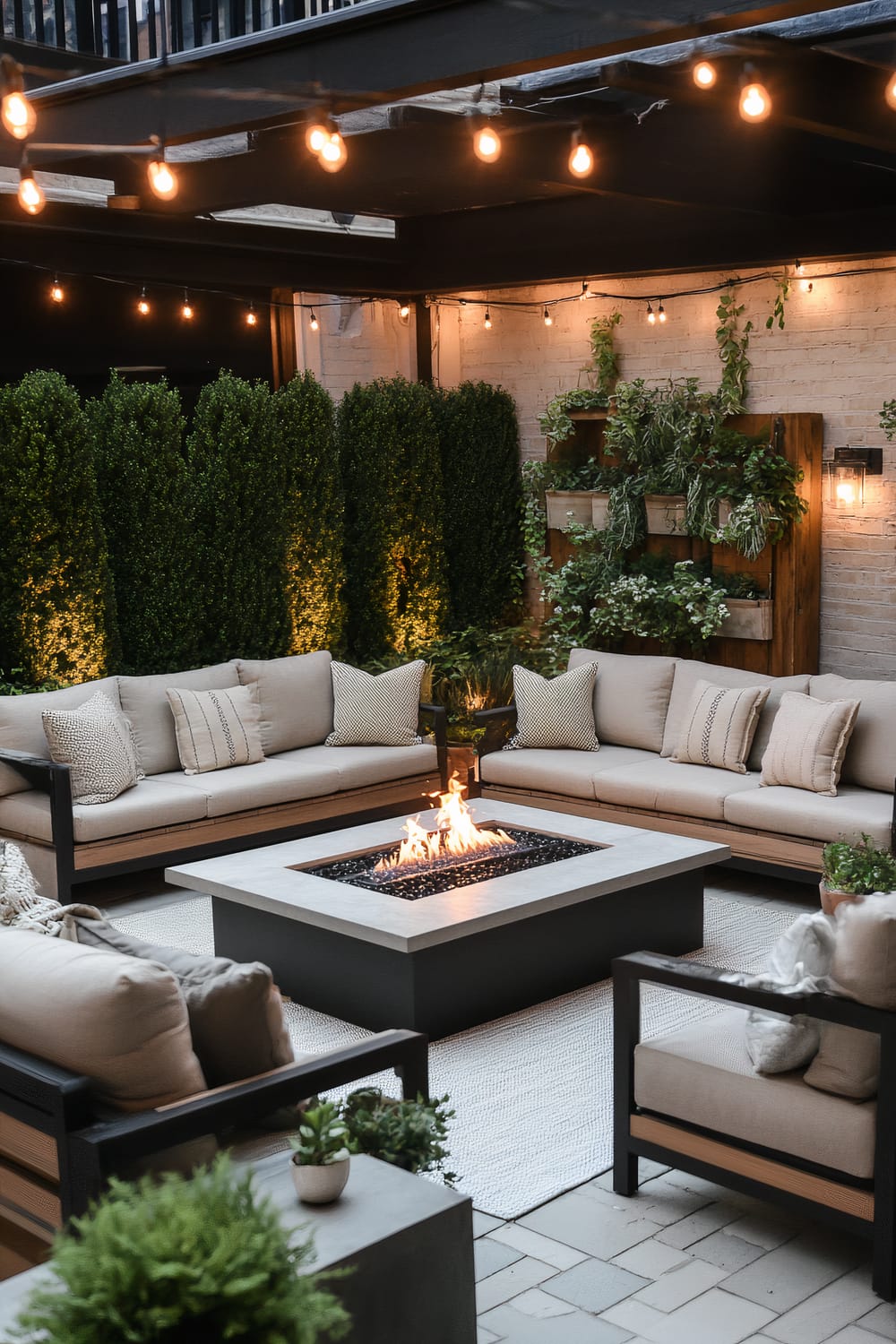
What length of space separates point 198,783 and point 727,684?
8.95 feet

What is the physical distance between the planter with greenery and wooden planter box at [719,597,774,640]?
6.80 meters

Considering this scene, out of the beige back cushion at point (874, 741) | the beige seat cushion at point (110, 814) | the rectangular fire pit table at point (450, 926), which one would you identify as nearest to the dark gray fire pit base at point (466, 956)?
the rectangular fire pit table at point (450, 926)

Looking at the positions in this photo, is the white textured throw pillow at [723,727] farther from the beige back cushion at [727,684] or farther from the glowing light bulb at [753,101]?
the glowing light bulb at [753,101]

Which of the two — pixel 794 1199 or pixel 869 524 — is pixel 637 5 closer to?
pixel 794 1199

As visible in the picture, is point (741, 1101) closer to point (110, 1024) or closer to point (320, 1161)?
point (320, 1161)

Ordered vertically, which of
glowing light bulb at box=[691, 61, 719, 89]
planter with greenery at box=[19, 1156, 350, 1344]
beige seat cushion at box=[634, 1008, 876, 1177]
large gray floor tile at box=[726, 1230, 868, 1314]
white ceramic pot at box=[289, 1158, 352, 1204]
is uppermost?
glowing light bulb at box=[691, 61, 719, 89]

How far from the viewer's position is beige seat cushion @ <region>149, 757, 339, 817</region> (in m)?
6.70

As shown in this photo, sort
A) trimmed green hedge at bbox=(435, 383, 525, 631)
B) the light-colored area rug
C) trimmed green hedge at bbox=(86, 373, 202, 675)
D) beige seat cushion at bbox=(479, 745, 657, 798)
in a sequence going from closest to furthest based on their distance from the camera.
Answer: the light-colored area rug → beige seat cushion at bbox=(479, 745, 657, 798) → trimmed green hedge at bbox=(86, 373, 202, 675) → trimmed green hedge at bbox=(435, 383, 525, 631)

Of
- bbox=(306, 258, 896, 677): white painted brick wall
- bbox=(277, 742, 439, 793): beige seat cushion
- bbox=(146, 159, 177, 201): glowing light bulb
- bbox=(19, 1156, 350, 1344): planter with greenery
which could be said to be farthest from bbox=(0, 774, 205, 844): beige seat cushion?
bbox=(19, 1156, 350, 1344): planter with greenery

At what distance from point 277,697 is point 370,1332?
17.2 ft

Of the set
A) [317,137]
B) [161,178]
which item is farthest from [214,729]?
[317,137]

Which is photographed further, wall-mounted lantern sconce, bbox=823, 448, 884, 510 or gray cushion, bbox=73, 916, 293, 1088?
wall-mounted lantern sconce, bbox=823, 448, 884, 510

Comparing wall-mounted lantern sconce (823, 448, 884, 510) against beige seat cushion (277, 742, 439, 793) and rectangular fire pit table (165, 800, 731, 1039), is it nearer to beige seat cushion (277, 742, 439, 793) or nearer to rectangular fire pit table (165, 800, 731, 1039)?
beige seat cushion (277, 742, 439, 793)

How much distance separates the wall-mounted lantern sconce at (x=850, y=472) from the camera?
7879mm
